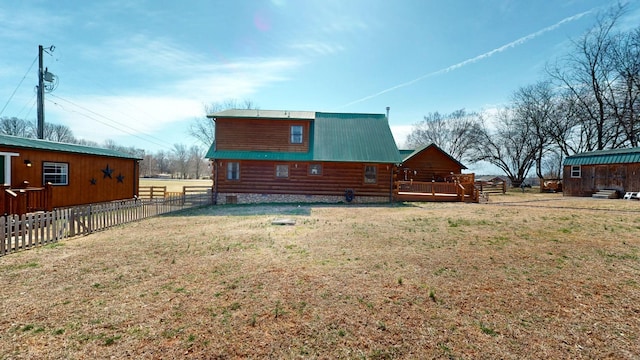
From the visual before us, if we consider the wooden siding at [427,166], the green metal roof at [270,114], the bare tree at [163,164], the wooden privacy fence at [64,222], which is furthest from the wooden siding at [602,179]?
the bare tree at [163,164]

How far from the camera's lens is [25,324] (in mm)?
3574

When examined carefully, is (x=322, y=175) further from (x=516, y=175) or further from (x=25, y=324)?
(x=516, y=175)

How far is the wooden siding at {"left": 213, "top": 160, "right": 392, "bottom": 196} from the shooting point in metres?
18.8

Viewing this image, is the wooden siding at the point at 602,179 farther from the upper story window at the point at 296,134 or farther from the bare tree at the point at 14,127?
the bare tree at the point at 14,127

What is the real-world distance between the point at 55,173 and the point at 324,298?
16.4 m

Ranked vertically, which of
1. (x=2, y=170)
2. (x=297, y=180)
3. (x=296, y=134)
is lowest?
(x=297, y=180)

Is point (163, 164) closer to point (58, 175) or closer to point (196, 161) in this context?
point (196, 161)

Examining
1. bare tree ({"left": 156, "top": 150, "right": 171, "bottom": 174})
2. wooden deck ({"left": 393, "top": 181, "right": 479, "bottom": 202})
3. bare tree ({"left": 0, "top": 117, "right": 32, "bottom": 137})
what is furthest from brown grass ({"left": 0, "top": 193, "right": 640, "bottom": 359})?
bare tree ({"left": 156, "top": 150, "right": 171, "bottom": 174})

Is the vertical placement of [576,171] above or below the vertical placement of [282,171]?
above

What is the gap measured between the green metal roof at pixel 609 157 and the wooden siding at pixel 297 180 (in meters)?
19.3

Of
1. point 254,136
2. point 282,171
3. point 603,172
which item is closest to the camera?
point 282,171

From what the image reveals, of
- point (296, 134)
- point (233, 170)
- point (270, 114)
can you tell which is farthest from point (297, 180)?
point (270, 114)

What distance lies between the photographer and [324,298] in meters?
4.33

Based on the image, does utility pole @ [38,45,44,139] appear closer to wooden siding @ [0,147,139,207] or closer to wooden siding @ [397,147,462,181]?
wooden siding @ [0,147,139,207]
